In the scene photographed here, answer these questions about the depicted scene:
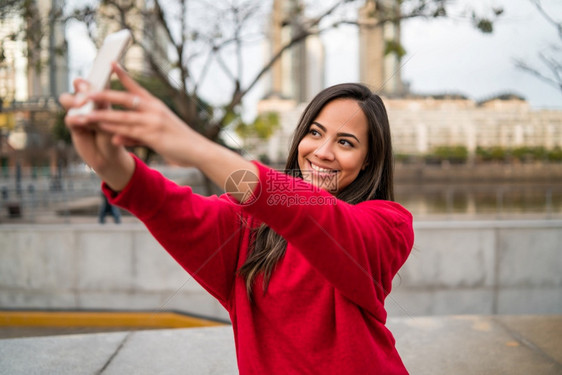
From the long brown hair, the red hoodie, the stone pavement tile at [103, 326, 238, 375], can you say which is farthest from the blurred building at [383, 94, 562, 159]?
the red hoodie

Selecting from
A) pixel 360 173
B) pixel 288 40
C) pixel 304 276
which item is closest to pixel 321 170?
pixel 360 173

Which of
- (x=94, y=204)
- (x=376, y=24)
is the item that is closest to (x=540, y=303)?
(x=376, y=24)

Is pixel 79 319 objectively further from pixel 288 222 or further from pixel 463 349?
pixel 288 222

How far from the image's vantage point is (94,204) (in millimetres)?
12930

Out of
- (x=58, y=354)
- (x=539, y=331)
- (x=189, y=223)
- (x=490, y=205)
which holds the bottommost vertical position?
(x=490, y=205)

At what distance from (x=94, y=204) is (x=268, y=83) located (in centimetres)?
762

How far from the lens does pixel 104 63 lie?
0.64 meters

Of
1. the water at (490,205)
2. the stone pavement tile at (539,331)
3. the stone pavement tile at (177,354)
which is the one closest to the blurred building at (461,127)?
the water at (490,205)

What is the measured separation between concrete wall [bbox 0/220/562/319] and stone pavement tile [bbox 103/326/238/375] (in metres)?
2.27

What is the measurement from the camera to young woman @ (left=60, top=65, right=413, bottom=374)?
647mm

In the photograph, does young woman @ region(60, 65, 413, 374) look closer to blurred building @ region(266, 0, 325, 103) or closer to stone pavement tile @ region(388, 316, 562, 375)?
stone pavement tile @ region(388, 316, 562, 375)

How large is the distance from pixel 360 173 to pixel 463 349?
2.12 m

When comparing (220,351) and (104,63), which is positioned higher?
(104,63)

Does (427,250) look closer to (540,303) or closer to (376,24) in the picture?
(540,303)
